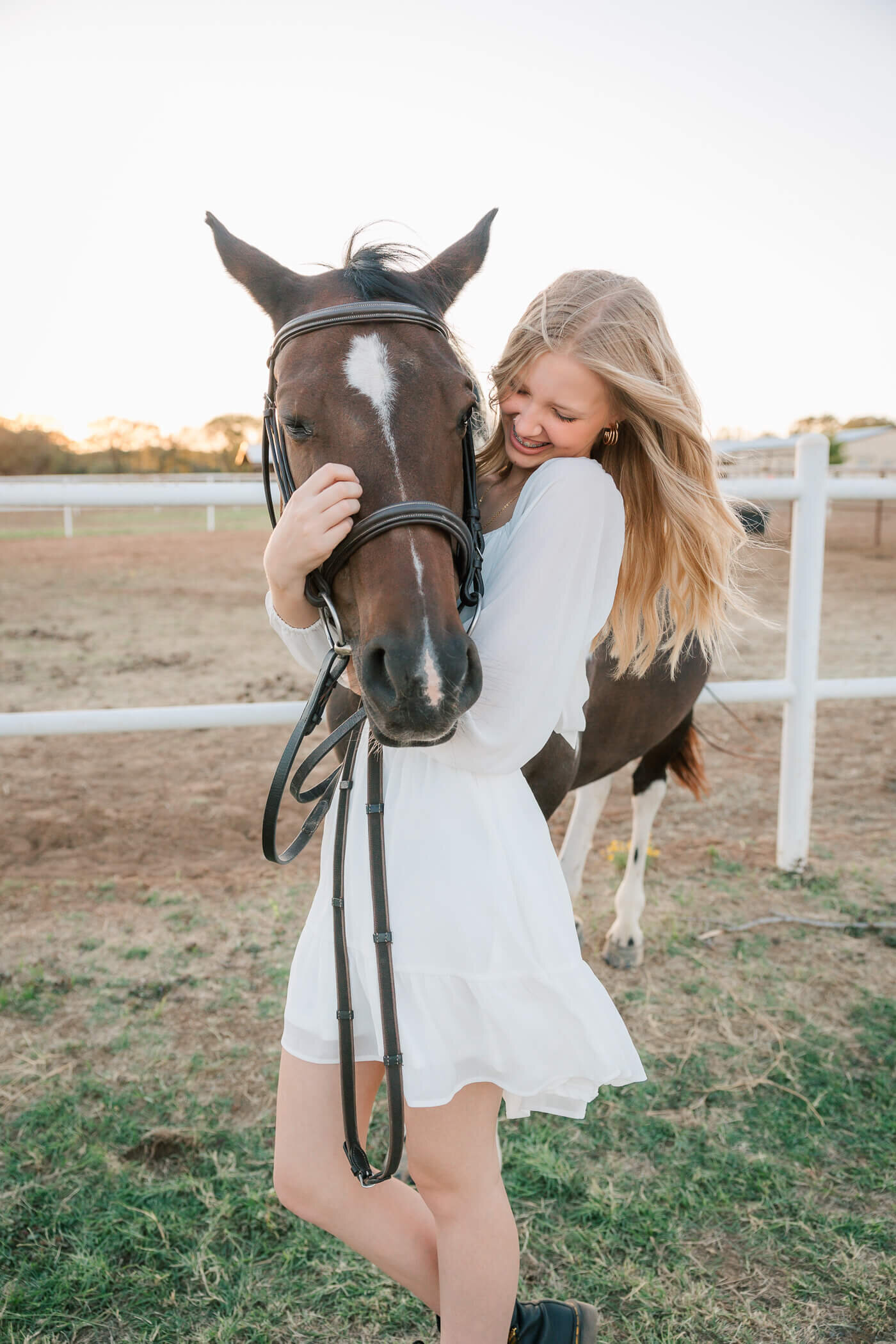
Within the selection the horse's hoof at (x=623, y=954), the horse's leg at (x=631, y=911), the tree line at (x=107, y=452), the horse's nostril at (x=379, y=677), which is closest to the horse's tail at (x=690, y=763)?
the horse's leg at (x=631, y=911)

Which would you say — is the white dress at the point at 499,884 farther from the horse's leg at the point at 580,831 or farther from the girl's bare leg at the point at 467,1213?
the horse's leg at the point at 580,831

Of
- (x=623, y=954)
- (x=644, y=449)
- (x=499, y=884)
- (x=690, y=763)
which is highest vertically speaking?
(x=644, y=449)

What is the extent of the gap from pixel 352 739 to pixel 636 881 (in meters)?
2.07

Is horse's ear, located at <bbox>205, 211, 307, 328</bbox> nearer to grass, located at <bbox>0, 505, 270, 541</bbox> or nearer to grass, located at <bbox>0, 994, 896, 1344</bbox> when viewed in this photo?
grass, located at <bbox>0, 994, 896, 1344</bbox>

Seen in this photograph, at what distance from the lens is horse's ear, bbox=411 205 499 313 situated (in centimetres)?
148

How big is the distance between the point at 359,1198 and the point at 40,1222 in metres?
1.06

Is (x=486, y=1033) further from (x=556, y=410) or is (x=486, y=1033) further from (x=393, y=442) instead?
(x=556, y=410)

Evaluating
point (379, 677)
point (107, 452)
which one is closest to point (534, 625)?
point (379, 677)

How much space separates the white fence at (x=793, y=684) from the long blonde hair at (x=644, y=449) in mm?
1335

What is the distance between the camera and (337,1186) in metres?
1.27

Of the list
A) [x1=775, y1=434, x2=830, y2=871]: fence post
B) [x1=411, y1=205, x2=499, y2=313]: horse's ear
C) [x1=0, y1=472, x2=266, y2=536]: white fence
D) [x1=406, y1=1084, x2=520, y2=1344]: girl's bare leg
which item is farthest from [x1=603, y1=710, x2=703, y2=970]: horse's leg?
[x1=411, y1=205, x2=499, y2=313]: horse's ear

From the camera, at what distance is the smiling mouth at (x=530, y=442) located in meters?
1.41

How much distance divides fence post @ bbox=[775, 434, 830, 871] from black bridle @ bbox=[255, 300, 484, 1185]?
2601 mm

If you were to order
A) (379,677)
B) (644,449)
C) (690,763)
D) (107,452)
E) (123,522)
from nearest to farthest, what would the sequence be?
(379,677), (644,449), (690,763), (123,522), (107,452)
